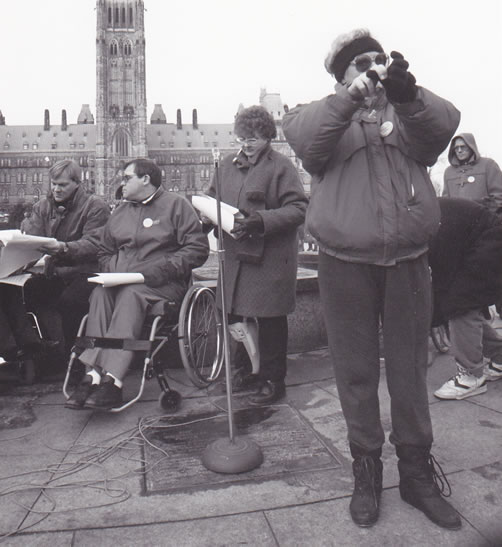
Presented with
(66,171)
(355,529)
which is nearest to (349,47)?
(355,529)

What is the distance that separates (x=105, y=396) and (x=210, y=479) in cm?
104

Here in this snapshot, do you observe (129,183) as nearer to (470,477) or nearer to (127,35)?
(470,477)

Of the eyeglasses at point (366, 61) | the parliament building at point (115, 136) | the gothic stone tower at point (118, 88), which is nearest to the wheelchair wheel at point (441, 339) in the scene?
the eyeglasses at point (366, 61)

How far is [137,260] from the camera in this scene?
4.20 m

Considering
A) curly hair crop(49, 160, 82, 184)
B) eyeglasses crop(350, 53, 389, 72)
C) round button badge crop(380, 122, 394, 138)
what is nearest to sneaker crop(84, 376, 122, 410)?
curly hair crop(49, 160, 82, 184)

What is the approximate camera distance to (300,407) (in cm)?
383

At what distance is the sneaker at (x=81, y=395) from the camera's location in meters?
3.46

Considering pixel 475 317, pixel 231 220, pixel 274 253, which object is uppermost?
pixel 231 220

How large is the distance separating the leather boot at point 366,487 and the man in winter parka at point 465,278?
1.56 meters

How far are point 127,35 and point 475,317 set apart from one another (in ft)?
327

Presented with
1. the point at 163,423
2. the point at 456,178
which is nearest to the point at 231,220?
the point at 163,423

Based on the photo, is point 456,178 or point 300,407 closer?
point 300,407

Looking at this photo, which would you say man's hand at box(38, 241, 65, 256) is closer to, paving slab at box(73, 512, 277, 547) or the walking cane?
the walking cane

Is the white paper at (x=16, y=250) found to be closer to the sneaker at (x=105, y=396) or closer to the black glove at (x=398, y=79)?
the sneaker at (x=105, y=396)
